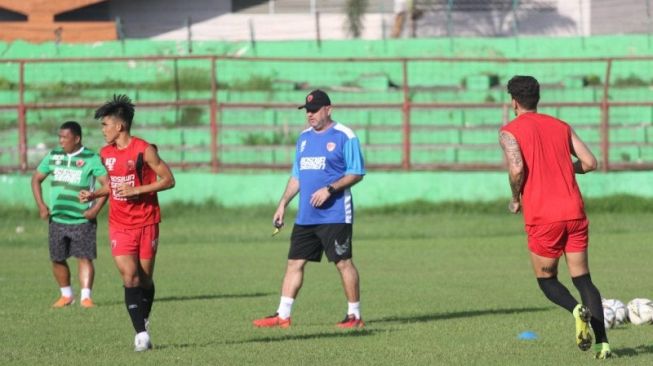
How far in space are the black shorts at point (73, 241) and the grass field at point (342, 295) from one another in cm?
59

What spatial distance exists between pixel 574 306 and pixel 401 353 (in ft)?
4.72

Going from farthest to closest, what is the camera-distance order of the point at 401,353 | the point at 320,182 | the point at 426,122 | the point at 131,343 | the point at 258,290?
the point at 426,122 → the point at 258,290 → the point at 320,182 → the point at 131,343 → the point at 401,353

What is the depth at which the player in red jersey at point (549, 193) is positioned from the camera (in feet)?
30.4

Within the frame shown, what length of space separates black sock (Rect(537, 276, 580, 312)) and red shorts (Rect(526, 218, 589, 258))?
235mm

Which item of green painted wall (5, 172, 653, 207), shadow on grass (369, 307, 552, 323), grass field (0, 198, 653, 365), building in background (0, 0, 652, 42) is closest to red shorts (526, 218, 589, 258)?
grass field (0, 198, 653, 365)

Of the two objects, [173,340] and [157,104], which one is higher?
[157,104]

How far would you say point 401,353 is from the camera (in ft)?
32.7

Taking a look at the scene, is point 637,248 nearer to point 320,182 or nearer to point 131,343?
point 320,182

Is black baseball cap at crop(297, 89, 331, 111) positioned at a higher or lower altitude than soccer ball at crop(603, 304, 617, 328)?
higher

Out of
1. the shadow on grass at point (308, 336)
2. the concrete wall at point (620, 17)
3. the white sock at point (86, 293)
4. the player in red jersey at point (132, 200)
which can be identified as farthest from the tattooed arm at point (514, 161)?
the concrete wall at point (620, 17)

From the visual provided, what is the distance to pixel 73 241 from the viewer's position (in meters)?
14.5

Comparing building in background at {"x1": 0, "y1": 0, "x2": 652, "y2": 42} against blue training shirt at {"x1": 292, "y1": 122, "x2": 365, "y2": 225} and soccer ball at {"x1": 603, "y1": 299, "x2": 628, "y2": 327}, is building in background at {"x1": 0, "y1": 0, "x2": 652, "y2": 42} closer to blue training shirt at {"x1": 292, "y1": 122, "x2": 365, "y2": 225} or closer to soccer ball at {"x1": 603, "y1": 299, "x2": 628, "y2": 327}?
blue training shirt at {"x1": 292, "y1": 122, "x2": 365, "y2": 225}

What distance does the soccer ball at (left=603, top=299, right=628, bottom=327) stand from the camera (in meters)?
11.8

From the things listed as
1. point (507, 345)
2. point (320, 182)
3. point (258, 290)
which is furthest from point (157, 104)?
point (507, 345)
